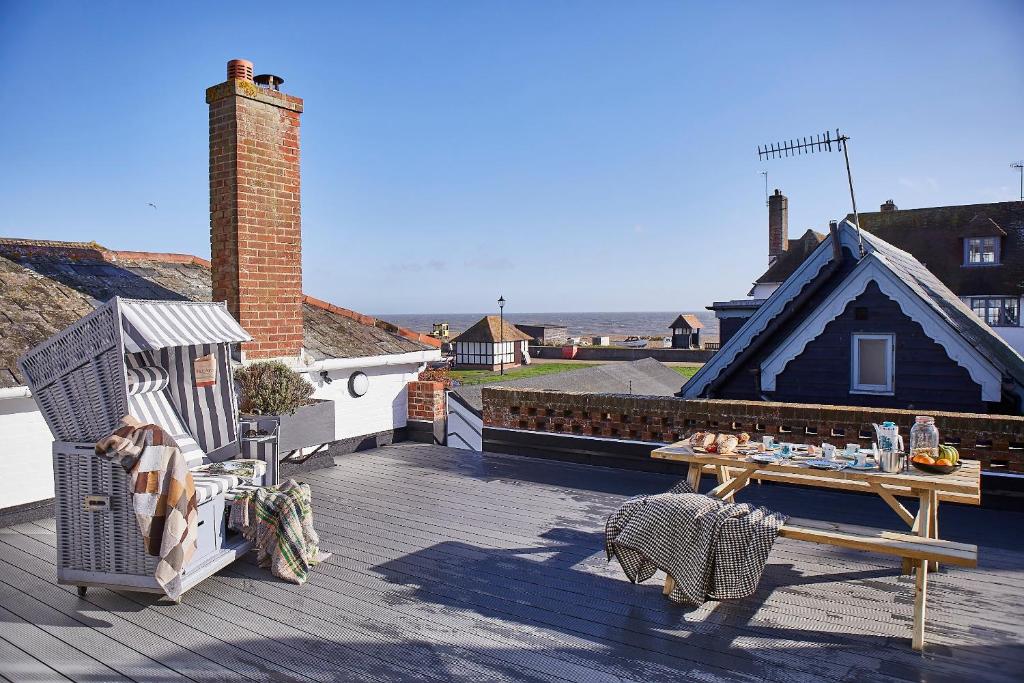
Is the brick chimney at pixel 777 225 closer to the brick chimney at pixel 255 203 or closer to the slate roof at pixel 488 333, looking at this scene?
the slate roof at pixel 488 333

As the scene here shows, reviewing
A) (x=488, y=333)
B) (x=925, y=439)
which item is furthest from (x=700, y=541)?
(x=488, y=333)

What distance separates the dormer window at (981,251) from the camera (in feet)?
93.8

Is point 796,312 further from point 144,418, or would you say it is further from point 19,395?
point 19,395

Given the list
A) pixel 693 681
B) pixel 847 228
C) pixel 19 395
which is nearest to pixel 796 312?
pixel 847 228

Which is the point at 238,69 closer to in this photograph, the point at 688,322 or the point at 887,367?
the point at 887,367

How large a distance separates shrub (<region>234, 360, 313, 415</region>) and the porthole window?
1540 mm

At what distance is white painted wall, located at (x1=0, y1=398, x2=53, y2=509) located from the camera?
19.2 feet

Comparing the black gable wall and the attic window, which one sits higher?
the attic window

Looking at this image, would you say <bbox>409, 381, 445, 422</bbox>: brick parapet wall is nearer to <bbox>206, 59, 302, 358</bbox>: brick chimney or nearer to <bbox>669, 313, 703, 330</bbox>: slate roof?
<bbox>206, 59, 302, 358</bbox>: brick chimney

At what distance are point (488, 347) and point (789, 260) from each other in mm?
22592

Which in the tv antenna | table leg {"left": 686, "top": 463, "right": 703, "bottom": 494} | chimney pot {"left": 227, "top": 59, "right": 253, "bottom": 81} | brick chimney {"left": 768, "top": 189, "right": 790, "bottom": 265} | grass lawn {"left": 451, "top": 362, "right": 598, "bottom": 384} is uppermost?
brick chimney {"left": 768, "top": 189, "right": 790, "bottom": 265}

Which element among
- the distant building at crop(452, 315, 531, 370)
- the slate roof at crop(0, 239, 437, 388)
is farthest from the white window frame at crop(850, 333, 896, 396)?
the distant building at crop(452, 315, 531, 370)

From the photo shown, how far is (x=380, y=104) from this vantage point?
13484 millimetres

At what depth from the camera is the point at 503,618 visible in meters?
4.11
